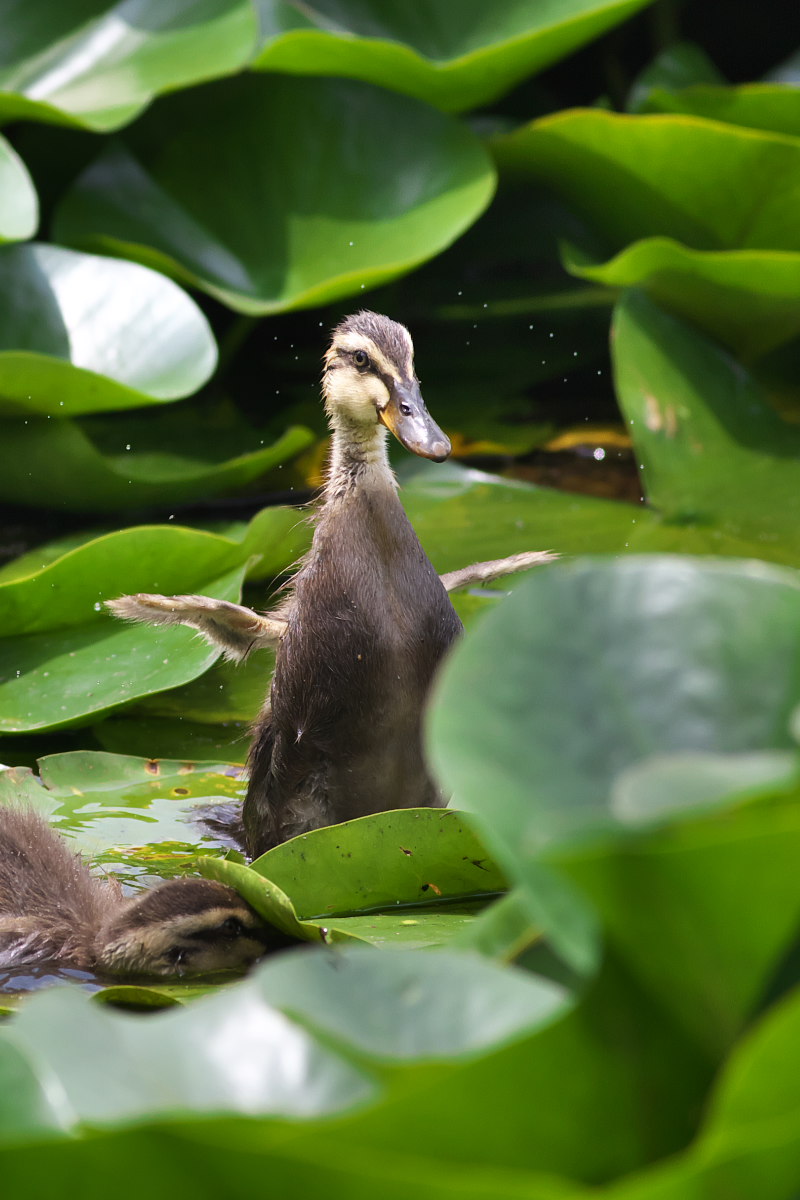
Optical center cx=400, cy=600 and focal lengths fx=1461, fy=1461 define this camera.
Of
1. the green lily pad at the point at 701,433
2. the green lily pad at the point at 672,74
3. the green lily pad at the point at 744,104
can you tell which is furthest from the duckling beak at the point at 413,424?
the green lily pad at the point at 672,74

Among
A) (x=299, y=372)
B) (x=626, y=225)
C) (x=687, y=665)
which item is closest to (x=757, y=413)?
(x=626, y=225)

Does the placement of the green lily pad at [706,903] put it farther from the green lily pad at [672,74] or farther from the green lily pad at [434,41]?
the green lily pad at [672,74]

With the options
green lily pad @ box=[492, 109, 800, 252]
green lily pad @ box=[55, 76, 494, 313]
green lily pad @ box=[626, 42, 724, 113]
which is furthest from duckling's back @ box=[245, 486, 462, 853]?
green lily pad @ box=[626, 42, 724, 113]

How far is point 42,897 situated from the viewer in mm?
2234

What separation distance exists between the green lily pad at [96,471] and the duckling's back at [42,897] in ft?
4.33

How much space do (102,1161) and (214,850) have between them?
180 cm

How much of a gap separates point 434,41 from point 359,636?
2.42m

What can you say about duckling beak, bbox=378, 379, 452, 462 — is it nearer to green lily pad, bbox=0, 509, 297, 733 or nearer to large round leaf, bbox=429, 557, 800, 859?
green lily pad, bbox=0, 509, 297, 733

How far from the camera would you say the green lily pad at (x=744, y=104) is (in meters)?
3.93

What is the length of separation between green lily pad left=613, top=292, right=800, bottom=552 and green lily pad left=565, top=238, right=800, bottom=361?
62mm

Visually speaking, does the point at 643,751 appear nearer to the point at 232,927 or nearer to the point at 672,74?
the point at 232,927

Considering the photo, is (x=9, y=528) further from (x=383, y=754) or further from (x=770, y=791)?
(x=770, y=791)

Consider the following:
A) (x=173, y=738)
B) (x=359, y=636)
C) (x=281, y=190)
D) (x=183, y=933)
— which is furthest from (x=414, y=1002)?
(x=281, y=190)

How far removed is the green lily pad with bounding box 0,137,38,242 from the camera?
3.30m
